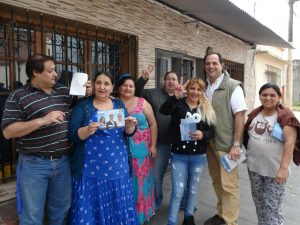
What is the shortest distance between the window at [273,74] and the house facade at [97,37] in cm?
771

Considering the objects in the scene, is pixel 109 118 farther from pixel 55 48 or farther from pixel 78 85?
pixel 55 48

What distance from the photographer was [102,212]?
8.79 ft

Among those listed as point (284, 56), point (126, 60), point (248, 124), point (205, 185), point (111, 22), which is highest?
point (284, 56)

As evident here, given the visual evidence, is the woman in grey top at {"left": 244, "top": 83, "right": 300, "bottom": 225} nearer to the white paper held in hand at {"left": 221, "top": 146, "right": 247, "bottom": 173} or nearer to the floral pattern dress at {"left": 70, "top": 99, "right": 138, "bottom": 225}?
the white paper held in hand at {"left": 221, "top": 146, "right": 247, "bottom": 173}

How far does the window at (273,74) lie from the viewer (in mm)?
13607

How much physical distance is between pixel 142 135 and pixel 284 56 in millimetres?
15170

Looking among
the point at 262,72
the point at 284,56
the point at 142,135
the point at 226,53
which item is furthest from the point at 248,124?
the point at 284,56

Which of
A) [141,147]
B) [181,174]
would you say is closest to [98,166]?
[141,147]

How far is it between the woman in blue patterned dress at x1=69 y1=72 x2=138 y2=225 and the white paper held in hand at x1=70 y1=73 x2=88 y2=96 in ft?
0.51

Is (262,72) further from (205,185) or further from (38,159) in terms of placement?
(38,159)

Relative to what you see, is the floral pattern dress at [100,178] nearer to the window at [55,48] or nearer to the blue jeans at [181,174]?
the blue jeans at [181,174]

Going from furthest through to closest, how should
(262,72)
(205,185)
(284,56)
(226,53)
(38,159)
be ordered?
(284,56) → (262,72) → (226,53) → (205,185) → (38,159)

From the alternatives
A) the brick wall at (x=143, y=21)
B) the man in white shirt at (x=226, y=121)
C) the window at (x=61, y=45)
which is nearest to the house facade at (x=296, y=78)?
the brick wall at (x=143, y=21)

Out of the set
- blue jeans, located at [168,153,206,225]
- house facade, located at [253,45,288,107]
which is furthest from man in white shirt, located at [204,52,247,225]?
house facade, located at [253,45,288,107]
